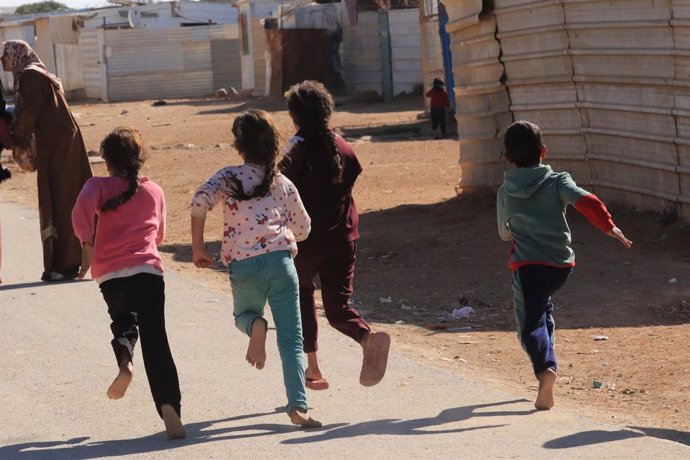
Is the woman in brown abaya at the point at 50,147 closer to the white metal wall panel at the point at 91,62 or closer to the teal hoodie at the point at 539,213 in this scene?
the teal hoodie at the point at 539,213

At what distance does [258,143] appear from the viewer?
5.75m

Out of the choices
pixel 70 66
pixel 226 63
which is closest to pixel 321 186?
pixel 226 63

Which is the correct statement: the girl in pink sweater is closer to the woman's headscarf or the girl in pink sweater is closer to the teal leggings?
the teal leggings

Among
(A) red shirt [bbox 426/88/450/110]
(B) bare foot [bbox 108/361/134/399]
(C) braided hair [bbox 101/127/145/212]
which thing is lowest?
(B) bare foot [bbox 108/361/134/399]

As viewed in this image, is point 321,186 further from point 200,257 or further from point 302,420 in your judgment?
point 302,420

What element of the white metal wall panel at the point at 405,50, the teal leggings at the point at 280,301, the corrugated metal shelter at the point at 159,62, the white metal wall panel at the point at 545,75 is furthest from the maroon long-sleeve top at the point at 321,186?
the corrugated metal shelter at the point at 159,62

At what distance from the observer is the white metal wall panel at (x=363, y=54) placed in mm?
37562

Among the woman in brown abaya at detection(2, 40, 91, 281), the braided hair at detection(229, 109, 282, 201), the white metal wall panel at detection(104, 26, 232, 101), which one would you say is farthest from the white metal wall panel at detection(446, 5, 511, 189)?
the white metal wall panel at detection(104, 26, 232, 101)

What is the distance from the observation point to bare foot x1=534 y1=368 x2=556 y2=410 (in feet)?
→ 19.9

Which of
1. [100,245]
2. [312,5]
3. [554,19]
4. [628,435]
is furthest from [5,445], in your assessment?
[312,5]

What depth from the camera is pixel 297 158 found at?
20.0ft

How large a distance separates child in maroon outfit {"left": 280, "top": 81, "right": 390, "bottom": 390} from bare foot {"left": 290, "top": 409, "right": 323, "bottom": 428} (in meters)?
0.39

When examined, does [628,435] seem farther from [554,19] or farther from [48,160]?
[554,19]

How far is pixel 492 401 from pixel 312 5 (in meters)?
34.1
